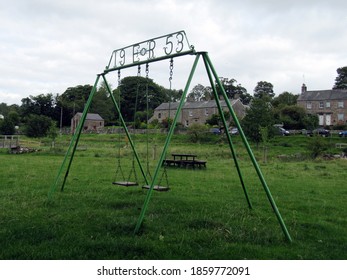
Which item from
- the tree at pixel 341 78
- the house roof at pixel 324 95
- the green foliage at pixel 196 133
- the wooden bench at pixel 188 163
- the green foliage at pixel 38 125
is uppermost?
the tree at pixel 341 78

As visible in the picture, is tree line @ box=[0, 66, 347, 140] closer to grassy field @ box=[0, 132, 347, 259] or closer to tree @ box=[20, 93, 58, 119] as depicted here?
tree @ box=[20, 93, 58, 119]

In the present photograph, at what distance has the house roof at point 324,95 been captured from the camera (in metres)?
70.1

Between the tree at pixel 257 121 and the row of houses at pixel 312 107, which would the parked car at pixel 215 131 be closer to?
the row of houses at pixel 312 107

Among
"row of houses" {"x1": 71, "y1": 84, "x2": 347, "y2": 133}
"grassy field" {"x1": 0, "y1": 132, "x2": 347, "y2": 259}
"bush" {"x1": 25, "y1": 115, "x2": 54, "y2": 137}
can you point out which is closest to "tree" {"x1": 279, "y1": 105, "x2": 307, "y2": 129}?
"row of houses" {"x1": 71, "y1": 84, "x2": 347, "y2": 133}

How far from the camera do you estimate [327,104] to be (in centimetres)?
7100

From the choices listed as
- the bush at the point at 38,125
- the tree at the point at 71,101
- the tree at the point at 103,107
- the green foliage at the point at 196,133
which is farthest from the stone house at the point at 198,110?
the bush at the point at 38,125

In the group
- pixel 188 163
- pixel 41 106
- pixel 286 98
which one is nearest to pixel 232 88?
pixel 286 98

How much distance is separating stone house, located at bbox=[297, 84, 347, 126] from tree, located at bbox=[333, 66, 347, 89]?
27667mm

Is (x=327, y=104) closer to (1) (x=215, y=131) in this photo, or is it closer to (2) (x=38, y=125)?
(1) (x=215, y=131)

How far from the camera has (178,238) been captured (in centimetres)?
616

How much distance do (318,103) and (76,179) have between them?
66.7m

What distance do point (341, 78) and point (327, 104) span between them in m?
31.8

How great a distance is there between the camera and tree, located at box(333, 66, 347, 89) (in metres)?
96.2
